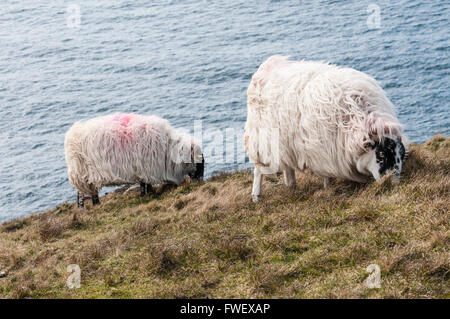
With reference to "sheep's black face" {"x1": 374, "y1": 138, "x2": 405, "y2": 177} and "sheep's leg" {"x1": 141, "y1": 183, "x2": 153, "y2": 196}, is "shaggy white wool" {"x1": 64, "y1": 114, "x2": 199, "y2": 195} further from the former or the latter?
"sheep's black face" {"x1": 374, "y1": 138, "x2": 405, "y2": 177}

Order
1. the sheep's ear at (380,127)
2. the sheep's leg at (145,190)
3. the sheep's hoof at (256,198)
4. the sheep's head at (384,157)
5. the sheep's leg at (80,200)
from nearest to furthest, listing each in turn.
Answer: the sheep's ear at (380,127) → the sheep's head at (384,157) → the sheep's hoof at (256,198) → the sheep's leg at (145,190) → the sheep's leg at (80,200)

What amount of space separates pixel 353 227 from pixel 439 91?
25982mm

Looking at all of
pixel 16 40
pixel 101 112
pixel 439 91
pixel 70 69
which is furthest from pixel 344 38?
pixel 16 40

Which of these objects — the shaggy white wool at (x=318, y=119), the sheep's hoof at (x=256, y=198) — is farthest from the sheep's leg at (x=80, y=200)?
the shaggy white wool at (x=318, y=119)

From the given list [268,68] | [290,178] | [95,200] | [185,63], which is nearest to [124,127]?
[95,200]

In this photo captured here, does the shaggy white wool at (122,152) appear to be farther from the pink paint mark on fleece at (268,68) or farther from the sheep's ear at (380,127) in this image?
the sheep's ear at (380,127)

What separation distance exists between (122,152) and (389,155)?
21.8 feet

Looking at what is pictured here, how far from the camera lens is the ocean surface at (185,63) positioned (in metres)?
29.1

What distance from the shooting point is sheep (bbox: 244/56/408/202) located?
727 cm

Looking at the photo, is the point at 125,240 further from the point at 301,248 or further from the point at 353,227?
the point at 353,227

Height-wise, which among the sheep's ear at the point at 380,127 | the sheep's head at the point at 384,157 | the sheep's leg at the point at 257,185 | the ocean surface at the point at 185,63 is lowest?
the ocean surface at the point at 185,63

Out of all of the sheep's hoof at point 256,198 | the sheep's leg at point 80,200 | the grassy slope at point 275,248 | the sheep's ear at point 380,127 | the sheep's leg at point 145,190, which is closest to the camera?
the grassy slope at point 275,248

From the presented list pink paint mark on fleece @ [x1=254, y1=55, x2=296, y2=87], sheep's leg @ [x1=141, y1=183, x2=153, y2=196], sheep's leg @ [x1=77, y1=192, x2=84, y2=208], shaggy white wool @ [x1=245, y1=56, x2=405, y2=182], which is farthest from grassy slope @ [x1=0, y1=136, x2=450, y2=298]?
sheep's leg @ [x1=77, y1=192, x2=84, y2=208]

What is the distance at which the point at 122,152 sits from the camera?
12.1 meters
